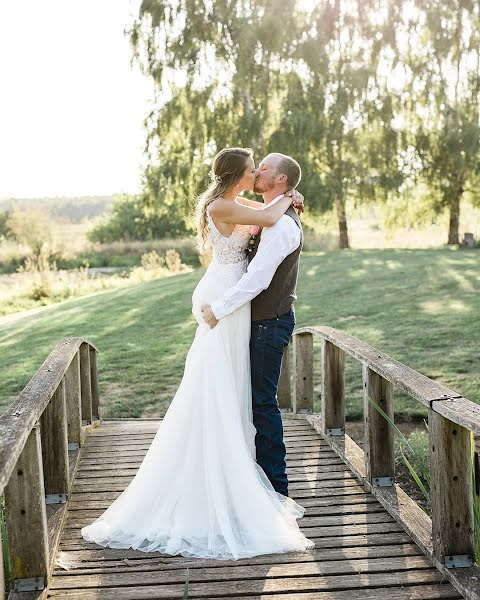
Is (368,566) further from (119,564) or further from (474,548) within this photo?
(119,564)

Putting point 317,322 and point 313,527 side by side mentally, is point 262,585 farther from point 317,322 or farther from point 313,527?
point 317,322

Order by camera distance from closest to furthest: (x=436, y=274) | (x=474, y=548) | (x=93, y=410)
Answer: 1. (x=474, y=548)
2. (x=93, y=410)
3. (x=436, y=274)

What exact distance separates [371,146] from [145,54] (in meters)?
7.42

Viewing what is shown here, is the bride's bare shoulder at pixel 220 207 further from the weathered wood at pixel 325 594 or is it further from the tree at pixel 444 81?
the tree at pixel 444 81

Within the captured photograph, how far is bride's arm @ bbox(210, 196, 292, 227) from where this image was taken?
428 centimetres

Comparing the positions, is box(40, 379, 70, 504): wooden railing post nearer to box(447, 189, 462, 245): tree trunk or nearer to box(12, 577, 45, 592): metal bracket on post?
box(12, 577, 45, 592): metal bracket on post

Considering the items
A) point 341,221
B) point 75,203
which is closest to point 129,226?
point 341,221

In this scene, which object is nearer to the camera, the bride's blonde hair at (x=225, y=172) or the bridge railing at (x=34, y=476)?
the bridge railing at (x=34, y=476)

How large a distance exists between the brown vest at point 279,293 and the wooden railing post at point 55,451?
116 centimetres

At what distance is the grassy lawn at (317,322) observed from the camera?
921 centimetres

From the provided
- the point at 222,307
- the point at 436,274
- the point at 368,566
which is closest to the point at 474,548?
the point at 368,566

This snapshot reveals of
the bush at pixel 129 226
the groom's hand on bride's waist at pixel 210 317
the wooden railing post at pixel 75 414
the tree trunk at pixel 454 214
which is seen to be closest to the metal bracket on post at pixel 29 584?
the groom's hand on bride's waist at pixel 210 317

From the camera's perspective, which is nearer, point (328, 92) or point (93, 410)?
point (93, 410)

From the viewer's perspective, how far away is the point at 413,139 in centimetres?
2634
